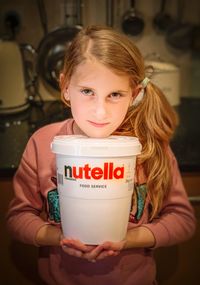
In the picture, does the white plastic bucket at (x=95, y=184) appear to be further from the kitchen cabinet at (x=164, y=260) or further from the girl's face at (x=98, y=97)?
the kitchen cabinet at (x=164, y=260)

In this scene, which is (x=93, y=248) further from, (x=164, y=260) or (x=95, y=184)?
(x=164, y=260)

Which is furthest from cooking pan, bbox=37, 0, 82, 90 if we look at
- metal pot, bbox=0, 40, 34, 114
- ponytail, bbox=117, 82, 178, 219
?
ponytail, bbox=117, 82, 178, 219

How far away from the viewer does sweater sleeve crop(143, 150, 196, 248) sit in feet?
2.35

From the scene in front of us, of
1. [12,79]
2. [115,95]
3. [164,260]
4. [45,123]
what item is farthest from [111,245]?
[12,79]

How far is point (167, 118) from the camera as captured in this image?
0.74 meters

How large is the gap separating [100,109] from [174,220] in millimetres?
292

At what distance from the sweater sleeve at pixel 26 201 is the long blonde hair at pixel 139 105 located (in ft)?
0.48

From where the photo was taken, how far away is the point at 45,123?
119 centimetres

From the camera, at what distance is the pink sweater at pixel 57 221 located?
71cm

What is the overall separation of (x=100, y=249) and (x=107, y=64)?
0.97ft

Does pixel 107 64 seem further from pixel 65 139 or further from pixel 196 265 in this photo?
pixel 196 265

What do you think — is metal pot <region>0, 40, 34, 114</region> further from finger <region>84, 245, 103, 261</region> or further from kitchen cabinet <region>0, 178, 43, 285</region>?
finger <region>84, 245, 103, 261</region>

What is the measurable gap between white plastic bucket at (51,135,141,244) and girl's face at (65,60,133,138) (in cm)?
A: 4

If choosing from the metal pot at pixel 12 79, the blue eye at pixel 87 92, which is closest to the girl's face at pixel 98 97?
the blue eye at pixel 87 92
